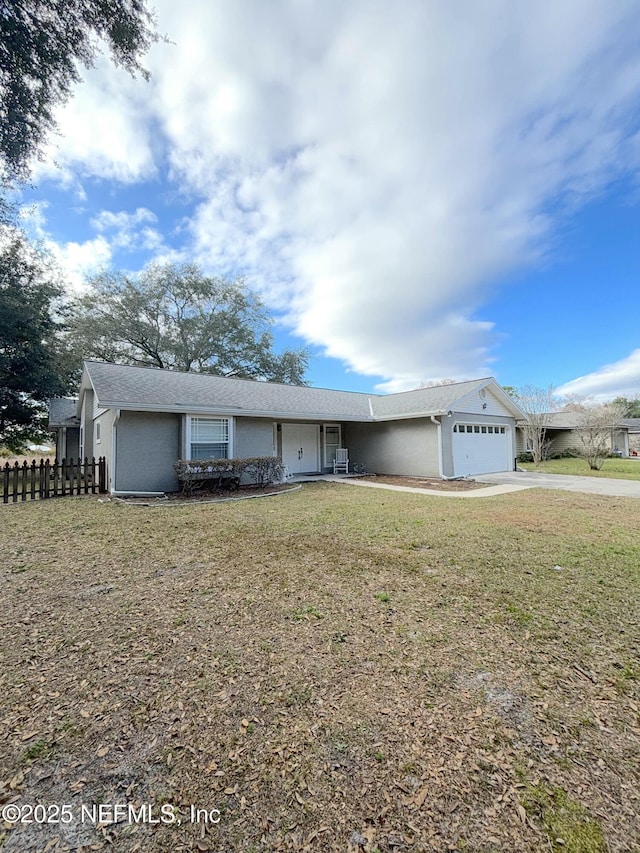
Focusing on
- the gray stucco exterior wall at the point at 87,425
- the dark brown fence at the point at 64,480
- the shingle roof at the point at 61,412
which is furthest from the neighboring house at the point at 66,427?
the dark brown fence at the point at 64,480

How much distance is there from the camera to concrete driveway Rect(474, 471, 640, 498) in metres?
10.8

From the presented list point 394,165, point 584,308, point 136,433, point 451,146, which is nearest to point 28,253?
point 136,433

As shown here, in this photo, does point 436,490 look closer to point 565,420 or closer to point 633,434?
point 565,420

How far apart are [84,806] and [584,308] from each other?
22.5 meters

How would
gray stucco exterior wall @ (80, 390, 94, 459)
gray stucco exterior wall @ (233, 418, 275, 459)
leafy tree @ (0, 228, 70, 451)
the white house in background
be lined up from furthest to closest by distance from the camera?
the white house in background < leafy tree @ (0, 228, 70, 451) < gray stucco exterior wall @ (80, 390, 94, 459) < gray stucco exterior wall @ (233, 418, 275, 459)

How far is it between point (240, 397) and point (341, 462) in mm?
5342

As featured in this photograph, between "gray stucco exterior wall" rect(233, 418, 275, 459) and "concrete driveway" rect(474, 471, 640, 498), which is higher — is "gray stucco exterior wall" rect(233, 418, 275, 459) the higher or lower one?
the higher one

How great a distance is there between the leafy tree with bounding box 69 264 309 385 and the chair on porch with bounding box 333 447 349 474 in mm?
14318

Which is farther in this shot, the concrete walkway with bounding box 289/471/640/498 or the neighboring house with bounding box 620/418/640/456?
the neighboring house with bounding box 620/418/640/456

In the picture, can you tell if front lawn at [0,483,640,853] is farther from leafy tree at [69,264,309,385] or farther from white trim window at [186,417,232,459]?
leafy tree at [69,264,309,385]

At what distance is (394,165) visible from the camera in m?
9.58

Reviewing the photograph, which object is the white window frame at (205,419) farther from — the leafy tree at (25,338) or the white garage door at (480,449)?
the leafy tree at (25,338)

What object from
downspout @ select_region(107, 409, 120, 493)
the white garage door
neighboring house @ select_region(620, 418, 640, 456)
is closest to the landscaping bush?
downspout @ select_region(107, 409, 120, 493)

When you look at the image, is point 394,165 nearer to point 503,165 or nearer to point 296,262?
point 503,165
